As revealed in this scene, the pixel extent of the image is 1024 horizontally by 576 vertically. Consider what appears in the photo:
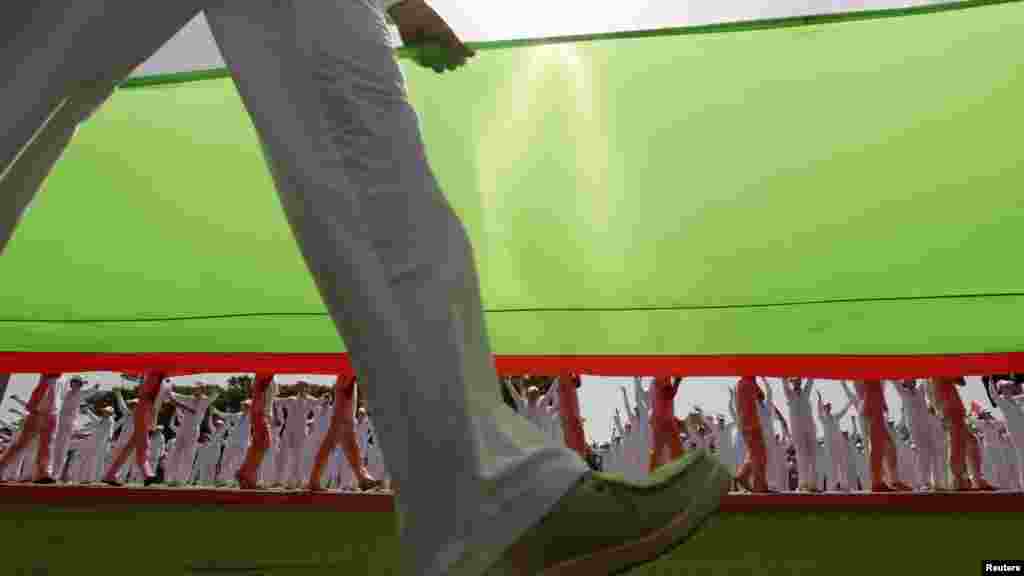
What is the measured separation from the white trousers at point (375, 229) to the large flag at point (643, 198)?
123 cm

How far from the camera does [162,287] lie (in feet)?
6.52

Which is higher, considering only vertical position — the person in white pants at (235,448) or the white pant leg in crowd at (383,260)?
the white pant leg in crowd at (383,260)

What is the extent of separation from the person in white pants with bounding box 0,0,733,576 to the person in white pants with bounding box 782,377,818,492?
140 cm

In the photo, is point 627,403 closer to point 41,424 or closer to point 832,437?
point 832,437

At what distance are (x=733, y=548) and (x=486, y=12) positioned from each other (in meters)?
1.43

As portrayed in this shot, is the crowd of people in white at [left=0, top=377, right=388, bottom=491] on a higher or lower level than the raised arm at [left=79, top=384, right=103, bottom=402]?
lower

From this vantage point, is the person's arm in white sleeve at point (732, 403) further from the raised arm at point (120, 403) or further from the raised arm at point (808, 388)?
the raised arm at point (120, 403)

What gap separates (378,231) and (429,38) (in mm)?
366

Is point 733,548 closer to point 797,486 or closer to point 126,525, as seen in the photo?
point 797,486

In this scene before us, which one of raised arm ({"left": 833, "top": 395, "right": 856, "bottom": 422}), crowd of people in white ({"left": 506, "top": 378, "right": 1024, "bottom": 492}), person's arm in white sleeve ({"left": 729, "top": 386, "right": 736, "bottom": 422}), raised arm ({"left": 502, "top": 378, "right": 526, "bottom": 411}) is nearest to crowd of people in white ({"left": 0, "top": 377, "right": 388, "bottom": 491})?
raised arm ({"left": 502, "top": 378, "right": 526, "bottom": 411})

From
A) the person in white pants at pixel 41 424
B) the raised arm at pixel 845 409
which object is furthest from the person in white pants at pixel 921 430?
the person in white pants at pixel 41 424

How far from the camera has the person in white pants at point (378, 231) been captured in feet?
1.91

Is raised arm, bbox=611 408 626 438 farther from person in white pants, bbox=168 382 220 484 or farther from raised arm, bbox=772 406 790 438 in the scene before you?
person in white pants, bbox=168 382 220 484

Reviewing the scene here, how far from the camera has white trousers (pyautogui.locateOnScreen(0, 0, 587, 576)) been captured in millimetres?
582
